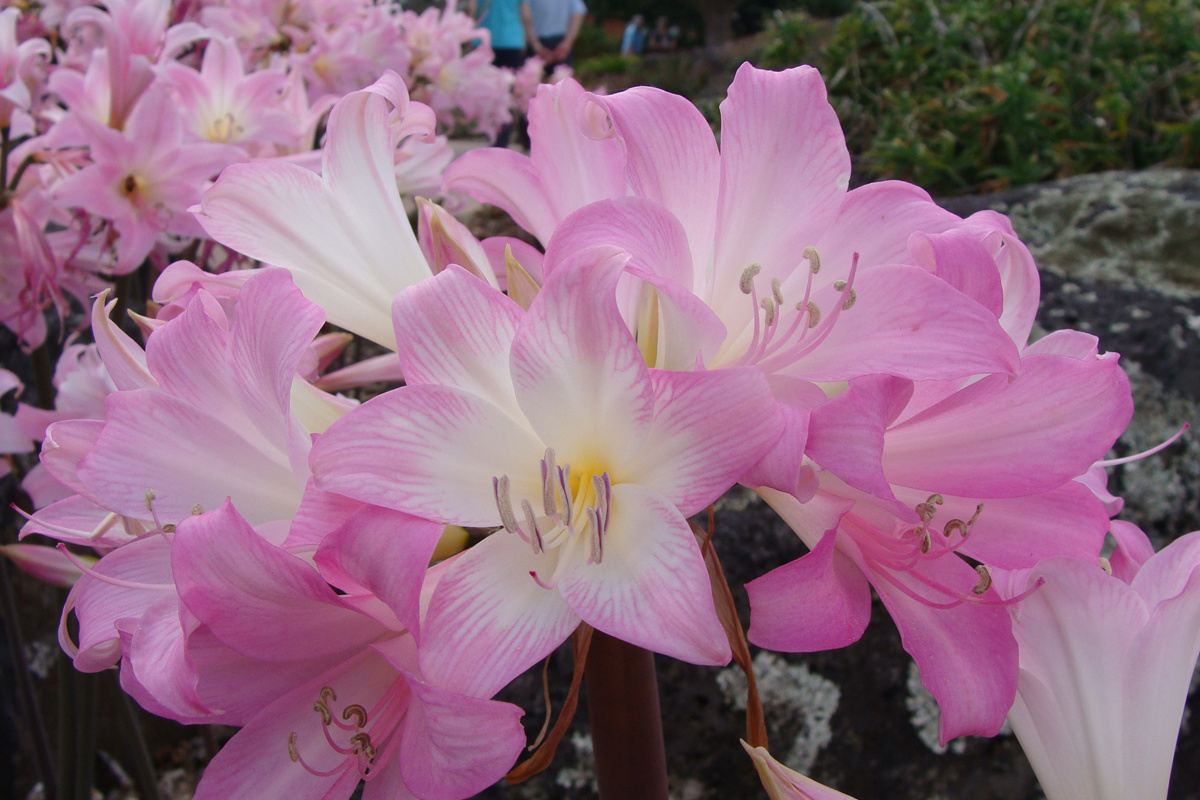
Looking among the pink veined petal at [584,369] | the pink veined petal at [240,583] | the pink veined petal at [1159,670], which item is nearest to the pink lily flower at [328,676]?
the pink veined petal at [240,583]

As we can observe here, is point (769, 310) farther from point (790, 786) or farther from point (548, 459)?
point (790, 786)

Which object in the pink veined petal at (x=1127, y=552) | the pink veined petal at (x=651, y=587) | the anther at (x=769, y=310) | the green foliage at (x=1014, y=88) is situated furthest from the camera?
the green foliage at (x=1014, y=88)

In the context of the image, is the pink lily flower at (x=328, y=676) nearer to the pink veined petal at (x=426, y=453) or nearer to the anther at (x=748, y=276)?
the pink veined petal at (x=426, y=453)

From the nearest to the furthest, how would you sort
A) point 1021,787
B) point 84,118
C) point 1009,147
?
point 84,118 < point 1021,787 < point 1009,147

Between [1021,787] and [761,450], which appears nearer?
[761,450]

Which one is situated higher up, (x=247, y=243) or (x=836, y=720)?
(x=247, y=243)

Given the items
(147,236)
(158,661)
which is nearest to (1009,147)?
(147,236)

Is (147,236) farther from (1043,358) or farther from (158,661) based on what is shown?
(1043,358)
